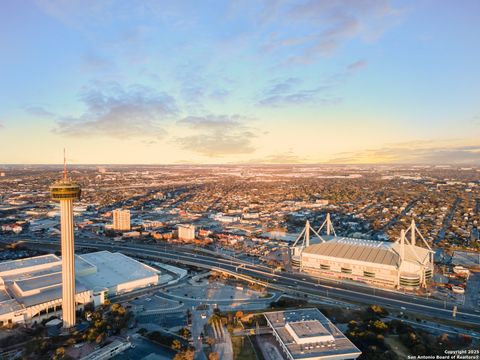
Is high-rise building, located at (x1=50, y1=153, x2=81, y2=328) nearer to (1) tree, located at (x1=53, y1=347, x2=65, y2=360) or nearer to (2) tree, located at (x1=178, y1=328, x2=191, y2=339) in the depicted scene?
(1) tree, located at (x1=53, y1=347, x2=65, y2=360)

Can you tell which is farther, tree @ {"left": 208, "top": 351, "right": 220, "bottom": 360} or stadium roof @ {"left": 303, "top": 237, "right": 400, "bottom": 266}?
stadium roof @ {"left": 303, "top": 237, "right": 400, "bottom": 266}

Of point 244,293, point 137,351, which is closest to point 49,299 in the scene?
point 137,351

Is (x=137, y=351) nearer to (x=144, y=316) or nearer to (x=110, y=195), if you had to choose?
(x=144, y=316)

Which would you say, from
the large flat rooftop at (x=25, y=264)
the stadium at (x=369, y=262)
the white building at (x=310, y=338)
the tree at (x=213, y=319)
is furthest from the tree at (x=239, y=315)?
the large flat rooftop at (x=25, y=264)

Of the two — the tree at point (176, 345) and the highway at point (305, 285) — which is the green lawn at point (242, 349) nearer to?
the tree at point (176, 345)

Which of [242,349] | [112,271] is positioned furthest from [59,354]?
[112,271]

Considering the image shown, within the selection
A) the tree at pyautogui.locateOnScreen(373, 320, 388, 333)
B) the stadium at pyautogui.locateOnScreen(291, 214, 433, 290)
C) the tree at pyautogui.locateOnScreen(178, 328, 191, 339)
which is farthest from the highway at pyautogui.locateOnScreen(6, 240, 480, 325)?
the tree at pyautogui.locateOnScreen(178, 328, 191, 339)
